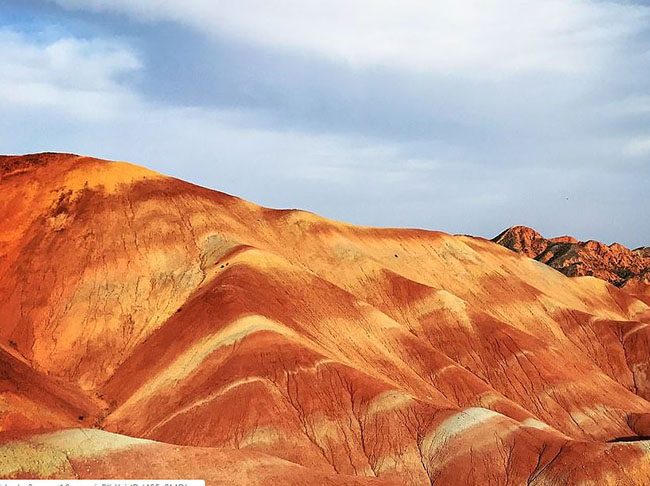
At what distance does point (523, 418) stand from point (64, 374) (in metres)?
44.2

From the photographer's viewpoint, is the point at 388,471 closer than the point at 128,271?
Yes

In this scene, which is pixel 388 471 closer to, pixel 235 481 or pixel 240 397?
pixel 240 397

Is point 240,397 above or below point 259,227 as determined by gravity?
below

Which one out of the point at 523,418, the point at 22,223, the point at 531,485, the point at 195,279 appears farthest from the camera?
the point at 22,223

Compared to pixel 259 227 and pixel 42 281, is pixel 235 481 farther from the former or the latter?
pixel 259 227

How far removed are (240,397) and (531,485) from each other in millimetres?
22837

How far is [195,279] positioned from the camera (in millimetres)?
90125

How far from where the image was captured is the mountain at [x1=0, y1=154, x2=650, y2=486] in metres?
59.0

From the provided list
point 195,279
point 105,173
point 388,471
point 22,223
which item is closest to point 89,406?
point 195,279

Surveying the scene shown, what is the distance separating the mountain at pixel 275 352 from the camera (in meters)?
59.0

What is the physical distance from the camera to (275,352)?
230ft

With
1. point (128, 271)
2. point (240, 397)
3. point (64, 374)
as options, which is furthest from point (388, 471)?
point (128, 271)

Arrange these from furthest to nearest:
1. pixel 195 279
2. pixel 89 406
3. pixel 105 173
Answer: pixel 105 173, pixel 195 279, pixel 89 406

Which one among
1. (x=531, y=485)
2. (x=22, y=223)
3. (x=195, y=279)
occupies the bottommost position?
(x=531, y=485)
